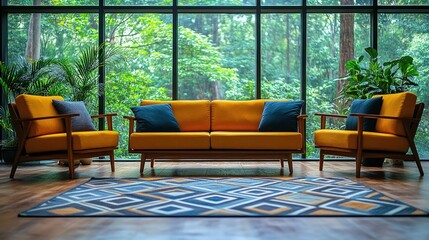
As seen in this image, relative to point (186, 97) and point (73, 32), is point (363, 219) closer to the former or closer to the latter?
point (186, 97)

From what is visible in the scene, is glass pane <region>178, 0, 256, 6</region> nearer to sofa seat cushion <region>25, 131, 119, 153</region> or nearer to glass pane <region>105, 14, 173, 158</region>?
glass pane <region>105, 14, 173, 158</region>

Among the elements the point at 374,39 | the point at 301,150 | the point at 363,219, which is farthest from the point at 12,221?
the point at 374,39

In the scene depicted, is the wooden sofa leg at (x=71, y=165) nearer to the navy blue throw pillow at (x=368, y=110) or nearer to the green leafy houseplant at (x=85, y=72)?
the green leafy houseplant at (x=85, y=72)

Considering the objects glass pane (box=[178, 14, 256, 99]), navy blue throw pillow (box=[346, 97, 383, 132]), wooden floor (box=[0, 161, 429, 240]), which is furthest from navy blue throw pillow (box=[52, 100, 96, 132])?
navy blue throw pillow (box=[346, 97, 383, 132])

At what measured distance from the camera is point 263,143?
4.39 meters

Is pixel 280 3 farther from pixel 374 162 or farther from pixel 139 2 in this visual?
pixel 374 162

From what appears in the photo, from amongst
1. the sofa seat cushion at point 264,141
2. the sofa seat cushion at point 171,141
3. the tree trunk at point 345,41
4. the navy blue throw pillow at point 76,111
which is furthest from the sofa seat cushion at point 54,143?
the tree trunk at point 345,41

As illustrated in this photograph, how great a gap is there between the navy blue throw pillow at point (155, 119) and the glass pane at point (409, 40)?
3306 mm

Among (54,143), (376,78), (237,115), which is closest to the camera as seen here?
(54,143)

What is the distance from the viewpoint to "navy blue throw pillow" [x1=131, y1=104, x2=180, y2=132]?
4672mm

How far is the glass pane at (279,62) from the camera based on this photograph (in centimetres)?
622

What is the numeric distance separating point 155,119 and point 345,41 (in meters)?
3.12

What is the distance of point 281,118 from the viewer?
469 cm

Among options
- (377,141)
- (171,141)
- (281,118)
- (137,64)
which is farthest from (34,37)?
(377,141)
